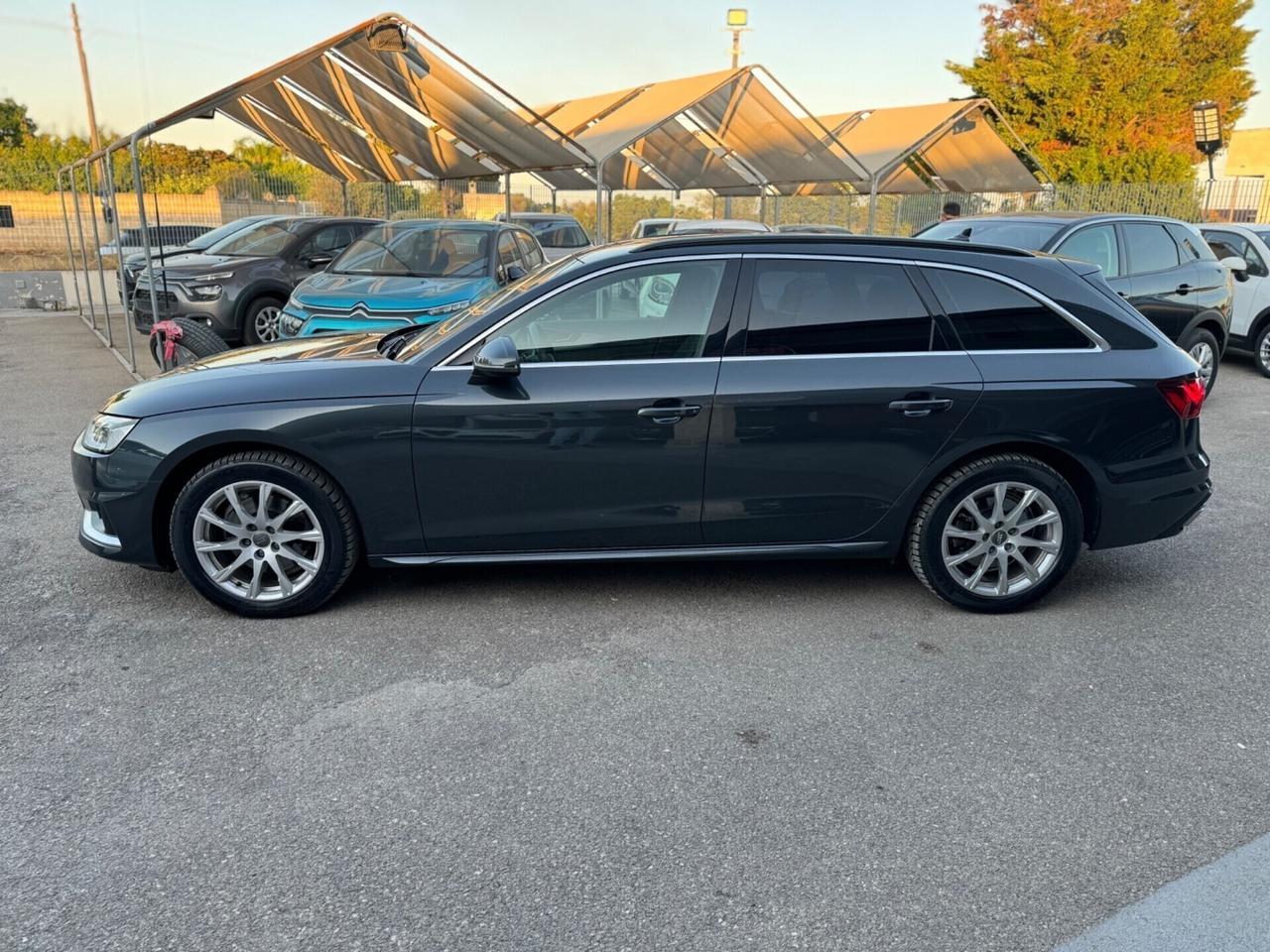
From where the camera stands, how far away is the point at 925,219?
23.8m

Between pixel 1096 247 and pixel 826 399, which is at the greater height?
pixel 1096 247

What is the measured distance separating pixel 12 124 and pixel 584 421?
189 ft

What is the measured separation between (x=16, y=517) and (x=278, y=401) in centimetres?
258

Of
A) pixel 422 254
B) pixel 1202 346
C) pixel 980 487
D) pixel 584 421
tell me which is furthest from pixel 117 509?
pixel 1202 346

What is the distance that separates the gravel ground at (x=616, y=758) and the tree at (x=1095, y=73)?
31.2 metres

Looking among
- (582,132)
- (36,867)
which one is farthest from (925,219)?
(36,867)

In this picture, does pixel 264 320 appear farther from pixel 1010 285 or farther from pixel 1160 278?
pixel 1160 278

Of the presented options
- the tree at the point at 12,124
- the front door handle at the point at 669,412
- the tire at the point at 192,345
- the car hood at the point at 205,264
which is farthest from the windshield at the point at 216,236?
the tree at the point at 12,124

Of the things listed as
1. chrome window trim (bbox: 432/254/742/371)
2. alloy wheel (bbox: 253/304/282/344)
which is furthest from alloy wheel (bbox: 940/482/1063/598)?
alloy wheel (bbox: 253/304/282/344)

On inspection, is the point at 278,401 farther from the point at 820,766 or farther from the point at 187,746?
the point at 820,766

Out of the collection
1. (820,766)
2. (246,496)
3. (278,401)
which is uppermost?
(278,401)

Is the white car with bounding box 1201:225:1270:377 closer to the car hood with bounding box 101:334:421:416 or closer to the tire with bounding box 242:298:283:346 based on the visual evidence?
the car hood with bounding box 101:334:421:416

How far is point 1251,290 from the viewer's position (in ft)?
34.7

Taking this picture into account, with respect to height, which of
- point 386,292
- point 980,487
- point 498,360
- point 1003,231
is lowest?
point 980,487
